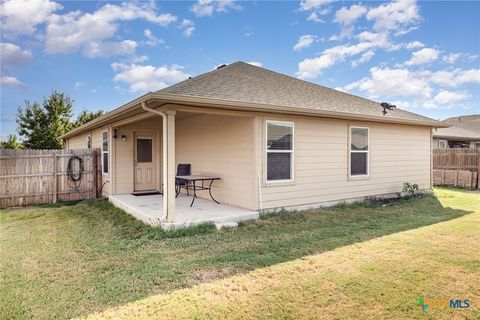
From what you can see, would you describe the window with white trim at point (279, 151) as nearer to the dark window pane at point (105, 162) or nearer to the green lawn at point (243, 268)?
the green lawn at point (243, 268)

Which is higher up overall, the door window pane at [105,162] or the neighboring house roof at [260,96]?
the neighboring house roof at [260,96]

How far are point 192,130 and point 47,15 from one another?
6.60m

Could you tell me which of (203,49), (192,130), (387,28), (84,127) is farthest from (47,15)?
(387,28)

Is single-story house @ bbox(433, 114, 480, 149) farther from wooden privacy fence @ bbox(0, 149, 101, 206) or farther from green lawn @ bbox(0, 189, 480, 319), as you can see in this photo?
wooden privacy fence @ bbox(0, 149, 101, 206)

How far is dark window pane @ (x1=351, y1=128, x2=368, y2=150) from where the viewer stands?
8.16 meters

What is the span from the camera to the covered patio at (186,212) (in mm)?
5593

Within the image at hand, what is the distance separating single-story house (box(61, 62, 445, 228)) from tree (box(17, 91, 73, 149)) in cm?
1509

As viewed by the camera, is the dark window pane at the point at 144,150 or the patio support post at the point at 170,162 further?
the dark window pane at the point at 144,150

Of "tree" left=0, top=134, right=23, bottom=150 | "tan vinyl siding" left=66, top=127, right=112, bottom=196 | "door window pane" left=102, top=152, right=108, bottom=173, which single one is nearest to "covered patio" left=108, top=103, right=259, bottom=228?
"tan vinyl siding" left=66, top=127, right=112, bottom=196

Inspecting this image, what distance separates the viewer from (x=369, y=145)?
27.6 ft

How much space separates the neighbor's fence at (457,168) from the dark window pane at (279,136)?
999 cm

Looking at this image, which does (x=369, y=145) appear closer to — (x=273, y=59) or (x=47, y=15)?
(x=273, y=59)

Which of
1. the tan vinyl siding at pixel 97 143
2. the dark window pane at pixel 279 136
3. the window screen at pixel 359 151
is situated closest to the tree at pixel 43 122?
the tan vinyl siding at pixel 97 143

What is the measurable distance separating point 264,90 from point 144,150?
4.65 meters
